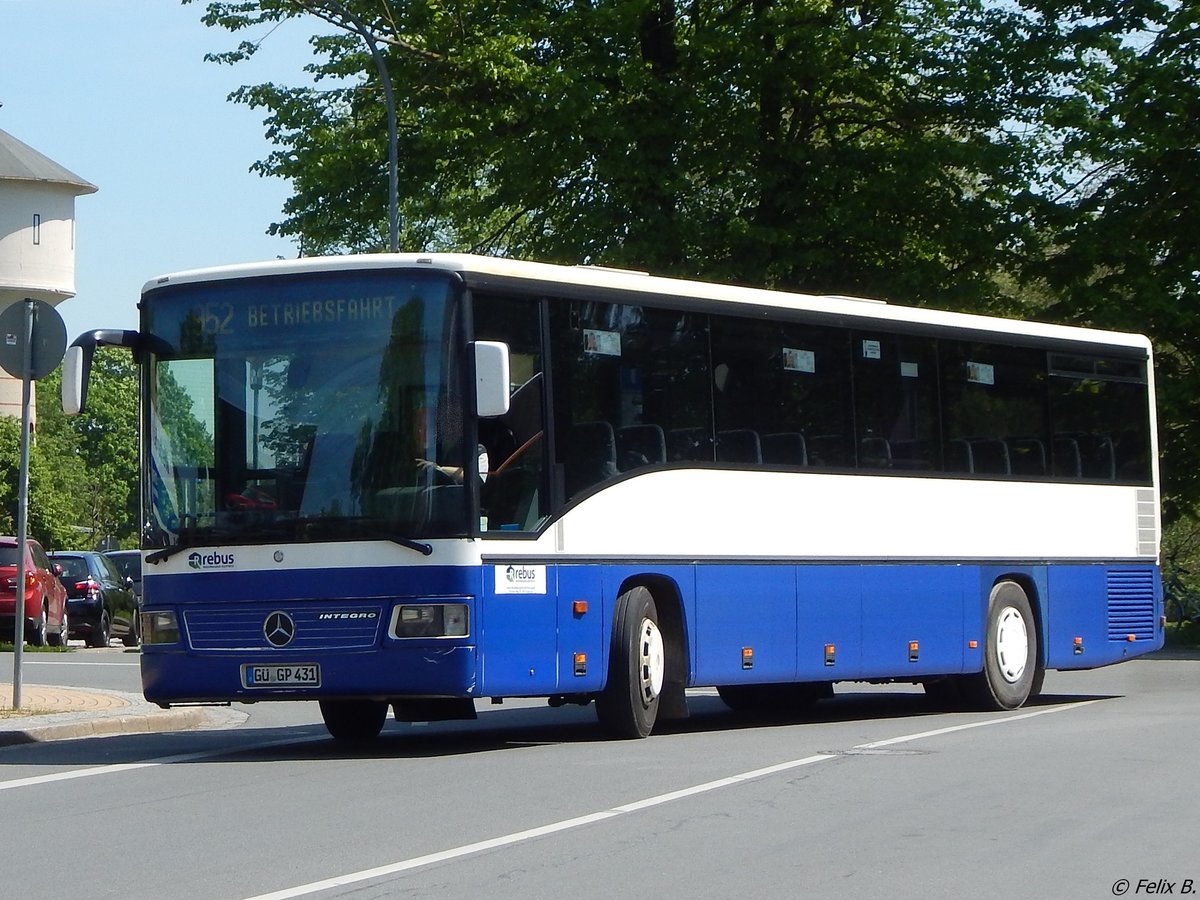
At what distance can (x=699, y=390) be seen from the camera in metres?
15.2

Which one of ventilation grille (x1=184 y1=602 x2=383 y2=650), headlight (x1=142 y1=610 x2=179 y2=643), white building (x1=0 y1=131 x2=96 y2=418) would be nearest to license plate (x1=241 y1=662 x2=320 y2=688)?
ventilation grille (x1=184 y1=602 x2=383 y2=650)

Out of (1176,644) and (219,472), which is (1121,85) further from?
(219,472)

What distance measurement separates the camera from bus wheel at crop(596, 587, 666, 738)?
1414 centimetres

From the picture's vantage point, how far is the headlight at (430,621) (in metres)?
12.9

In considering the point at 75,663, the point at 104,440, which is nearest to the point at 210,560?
the point at 75,663

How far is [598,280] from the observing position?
571 inches

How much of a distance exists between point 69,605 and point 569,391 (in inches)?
964

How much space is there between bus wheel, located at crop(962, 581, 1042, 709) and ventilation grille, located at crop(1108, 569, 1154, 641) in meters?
1.34

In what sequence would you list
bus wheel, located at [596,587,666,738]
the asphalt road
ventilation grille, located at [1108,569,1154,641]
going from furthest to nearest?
1. ventilation grille, located at [1108,569,1154,641]
2. bus wheel, located at [596,587,666,738]
3. the asphalt road

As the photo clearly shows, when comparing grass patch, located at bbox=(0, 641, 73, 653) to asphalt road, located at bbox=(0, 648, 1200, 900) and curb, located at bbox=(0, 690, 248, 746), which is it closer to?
curb, located at bbox=(0, 690, 248, 746)

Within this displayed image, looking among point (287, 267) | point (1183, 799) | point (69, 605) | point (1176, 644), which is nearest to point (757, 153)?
point (1176, 644)

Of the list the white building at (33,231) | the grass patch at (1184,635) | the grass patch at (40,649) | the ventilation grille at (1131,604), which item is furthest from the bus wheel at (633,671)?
the white building at (33,231)

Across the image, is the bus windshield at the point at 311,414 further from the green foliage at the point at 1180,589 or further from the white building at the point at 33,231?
the white building at the point at 33,231

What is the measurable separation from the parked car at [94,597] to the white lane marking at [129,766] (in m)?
22.3
